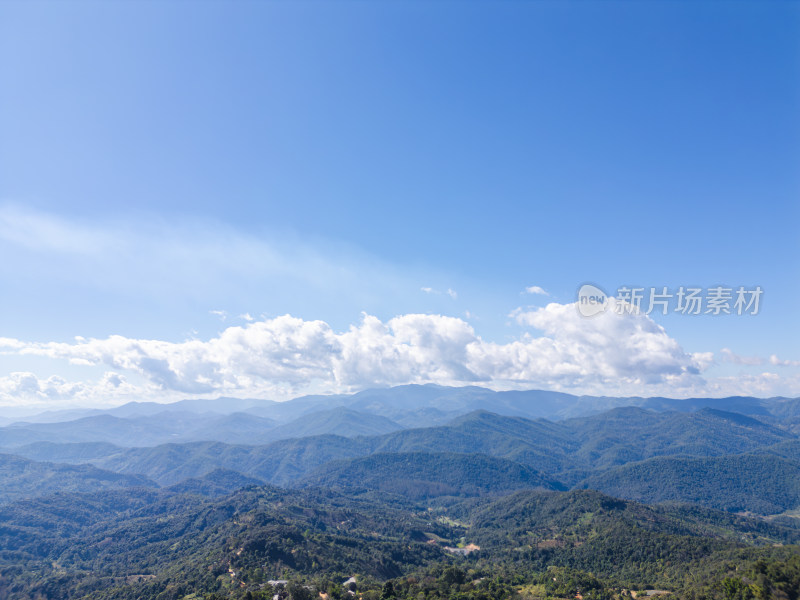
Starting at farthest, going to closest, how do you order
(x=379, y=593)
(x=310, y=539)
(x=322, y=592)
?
1. (x=310, y=539)
2. (x=322, y=592)
3. (x=379, y=593)

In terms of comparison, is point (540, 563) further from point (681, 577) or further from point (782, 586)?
point (782, 586)

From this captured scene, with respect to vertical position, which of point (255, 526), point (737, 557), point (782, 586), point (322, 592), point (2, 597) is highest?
point (782, 586)

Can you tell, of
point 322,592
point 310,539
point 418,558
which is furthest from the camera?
point 418,558

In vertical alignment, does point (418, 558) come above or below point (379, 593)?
below

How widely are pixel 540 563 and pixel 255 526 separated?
122 metres

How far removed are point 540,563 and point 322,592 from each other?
364 feet

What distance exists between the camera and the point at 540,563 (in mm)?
177125

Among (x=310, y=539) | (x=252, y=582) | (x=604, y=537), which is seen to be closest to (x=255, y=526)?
(x=310, y=539)

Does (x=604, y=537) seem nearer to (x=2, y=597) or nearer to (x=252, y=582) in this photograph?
(x=252, y=582)

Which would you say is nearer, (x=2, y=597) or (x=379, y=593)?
(x=379, y=593)

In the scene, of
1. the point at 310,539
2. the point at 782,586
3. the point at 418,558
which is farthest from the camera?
the point at 418,558

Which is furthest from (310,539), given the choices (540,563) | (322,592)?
(540,563)

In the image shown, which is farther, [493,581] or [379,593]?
[493,581]

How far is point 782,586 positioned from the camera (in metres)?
76.6
